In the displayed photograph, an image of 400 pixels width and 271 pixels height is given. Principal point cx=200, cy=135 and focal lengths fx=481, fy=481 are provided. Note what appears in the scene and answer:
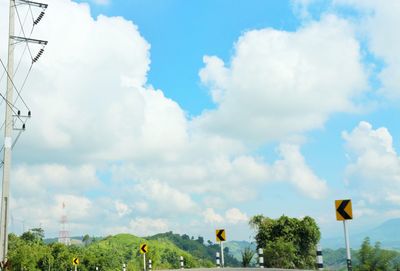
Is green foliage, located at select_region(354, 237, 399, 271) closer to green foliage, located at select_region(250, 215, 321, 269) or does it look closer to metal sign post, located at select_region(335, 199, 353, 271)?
metal sign post, located at select_region(335, 199, 353, 271)

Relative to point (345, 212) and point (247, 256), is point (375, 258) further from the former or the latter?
point (247, 256)

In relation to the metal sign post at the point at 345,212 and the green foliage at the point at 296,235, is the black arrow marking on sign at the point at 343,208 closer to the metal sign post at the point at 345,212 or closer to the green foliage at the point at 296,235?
the metal sign post at the point at 345,212

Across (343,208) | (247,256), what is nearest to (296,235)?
(247,256)

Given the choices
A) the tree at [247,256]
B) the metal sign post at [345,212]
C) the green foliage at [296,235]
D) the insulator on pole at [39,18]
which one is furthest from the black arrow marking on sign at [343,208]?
the green foliage at [296,235]

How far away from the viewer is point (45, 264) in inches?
3260

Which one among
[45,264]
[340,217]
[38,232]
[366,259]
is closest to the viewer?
[340,217]

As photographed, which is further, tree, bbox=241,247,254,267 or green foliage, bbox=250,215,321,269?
green foliage, bbox=250,215,321,269

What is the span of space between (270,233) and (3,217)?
44.8 metres

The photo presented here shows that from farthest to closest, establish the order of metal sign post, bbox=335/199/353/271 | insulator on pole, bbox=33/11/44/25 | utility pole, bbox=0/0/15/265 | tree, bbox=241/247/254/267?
insulator on pole, bbox=33/11/44/25, tree, bbox=241/247/254/267, utility pole, bbox=0/0/15/265, metal sign post, bbox=335/199/353/271

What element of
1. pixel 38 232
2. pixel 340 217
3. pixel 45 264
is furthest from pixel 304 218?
pixel 38 232

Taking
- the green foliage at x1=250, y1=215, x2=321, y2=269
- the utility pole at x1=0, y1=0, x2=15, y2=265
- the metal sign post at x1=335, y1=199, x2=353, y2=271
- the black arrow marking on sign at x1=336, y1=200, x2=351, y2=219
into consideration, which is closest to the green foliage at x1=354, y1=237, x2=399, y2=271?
the metal sign post at x1=335, y1=199, x2=353, y2=271

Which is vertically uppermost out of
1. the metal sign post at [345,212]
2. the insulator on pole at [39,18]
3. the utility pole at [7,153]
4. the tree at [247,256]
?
the insulator on pole at [39,18]

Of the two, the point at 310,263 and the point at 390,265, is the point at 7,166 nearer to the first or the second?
the point at 390,265

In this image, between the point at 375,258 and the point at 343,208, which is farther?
the point at 375,258
